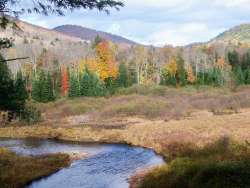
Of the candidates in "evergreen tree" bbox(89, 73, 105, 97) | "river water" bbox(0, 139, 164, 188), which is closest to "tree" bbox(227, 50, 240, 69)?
"evergreen tree" bbox(89, 73, 105, 97)

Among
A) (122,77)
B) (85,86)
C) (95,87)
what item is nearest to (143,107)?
(85,86)

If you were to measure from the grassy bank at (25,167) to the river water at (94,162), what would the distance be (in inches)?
29.0

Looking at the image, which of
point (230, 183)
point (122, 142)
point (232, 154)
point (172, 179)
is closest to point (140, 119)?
point (122, 142)

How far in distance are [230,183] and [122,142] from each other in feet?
98.7

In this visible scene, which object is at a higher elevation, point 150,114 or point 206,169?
point 206,169

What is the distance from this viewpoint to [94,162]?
1513 inches

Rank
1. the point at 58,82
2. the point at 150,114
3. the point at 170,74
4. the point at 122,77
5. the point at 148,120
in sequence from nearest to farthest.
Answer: the point at 148,120 < the point at 150,114 < the point at 58,82 < the point at 122,77 < the point at 170,74

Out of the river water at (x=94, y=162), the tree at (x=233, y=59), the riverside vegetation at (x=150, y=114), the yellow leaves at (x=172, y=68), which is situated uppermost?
the tree at (x=233, y=59)

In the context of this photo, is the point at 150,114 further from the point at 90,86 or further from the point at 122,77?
the point at 122,77

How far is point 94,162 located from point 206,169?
16.1 m

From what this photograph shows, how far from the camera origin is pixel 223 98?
8556cm

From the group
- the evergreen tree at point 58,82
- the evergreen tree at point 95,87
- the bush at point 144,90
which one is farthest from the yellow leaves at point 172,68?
the evergreen tree at point 58,82

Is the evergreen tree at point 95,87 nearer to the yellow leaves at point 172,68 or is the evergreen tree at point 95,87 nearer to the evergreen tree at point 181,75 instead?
the evergreen tree at point 181,75

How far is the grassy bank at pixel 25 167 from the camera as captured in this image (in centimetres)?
3028
